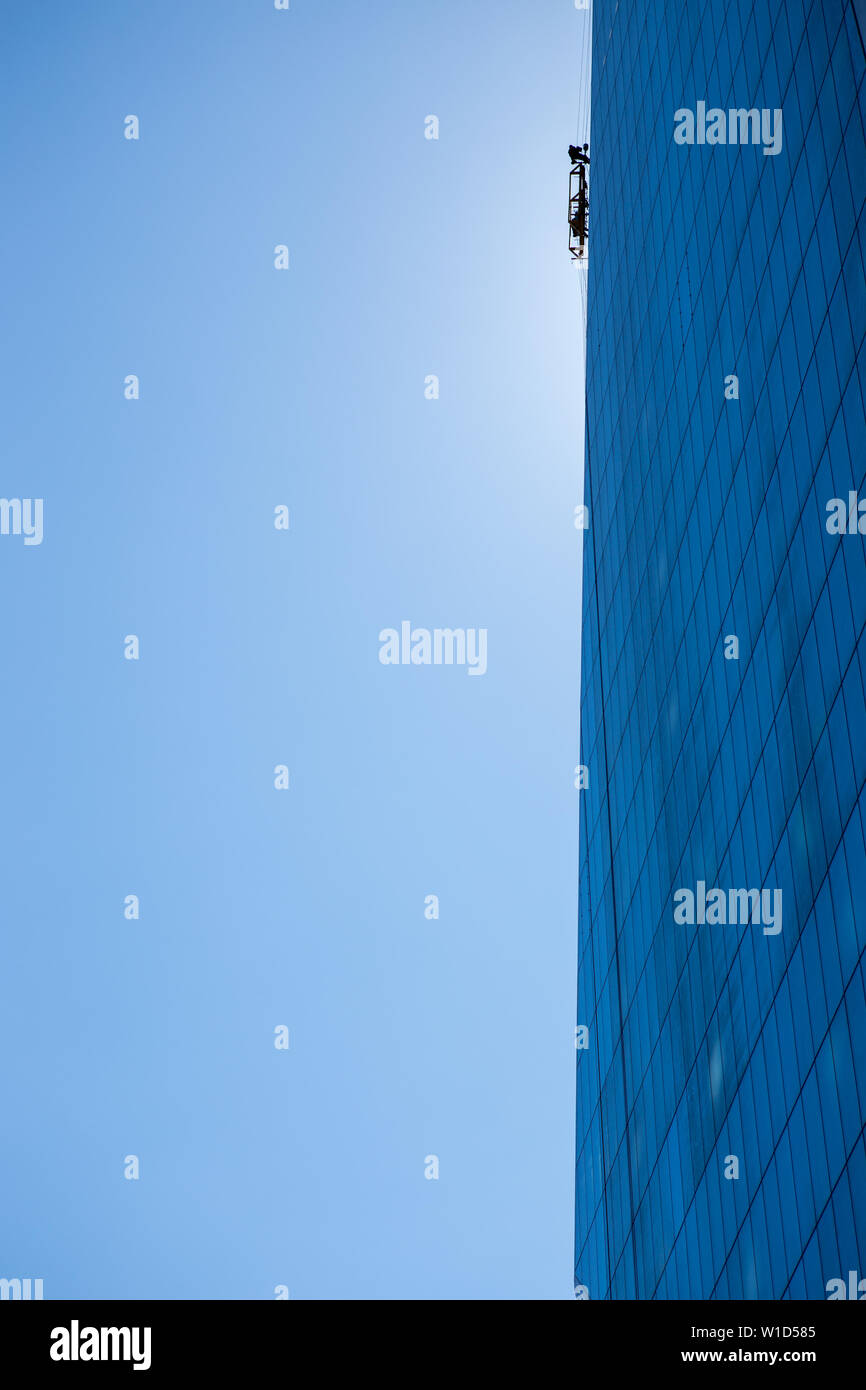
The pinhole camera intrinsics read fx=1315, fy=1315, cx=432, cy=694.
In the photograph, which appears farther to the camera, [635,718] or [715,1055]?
[635,718]

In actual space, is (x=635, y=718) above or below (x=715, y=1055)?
above

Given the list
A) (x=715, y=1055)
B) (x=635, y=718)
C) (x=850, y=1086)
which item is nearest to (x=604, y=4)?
(x=635, y=718)

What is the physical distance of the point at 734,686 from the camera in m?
42.7

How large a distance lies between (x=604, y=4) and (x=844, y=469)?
201ft

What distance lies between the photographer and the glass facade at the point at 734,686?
107 feet

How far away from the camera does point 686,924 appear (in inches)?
1892

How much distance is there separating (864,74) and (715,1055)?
28923mm

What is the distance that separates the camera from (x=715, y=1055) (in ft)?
140

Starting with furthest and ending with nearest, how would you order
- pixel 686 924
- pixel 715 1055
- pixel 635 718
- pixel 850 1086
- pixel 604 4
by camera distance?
pixel 604 4, pixel 635 718, pixel 686 924, pixel 715 1055, pixel 850 1086

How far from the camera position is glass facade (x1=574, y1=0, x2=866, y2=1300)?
32.7 m
